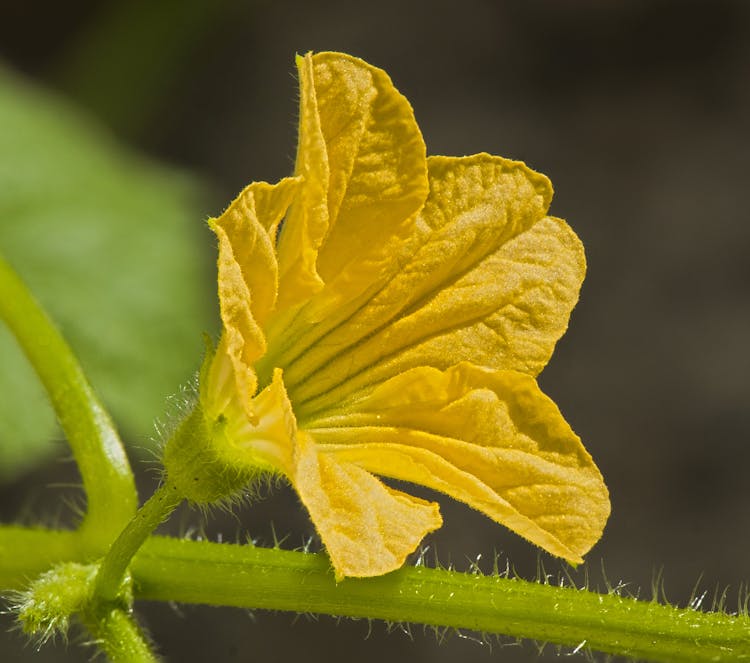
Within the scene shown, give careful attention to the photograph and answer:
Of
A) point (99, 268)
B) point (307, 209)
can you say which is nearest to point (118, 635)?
point (307, 209)

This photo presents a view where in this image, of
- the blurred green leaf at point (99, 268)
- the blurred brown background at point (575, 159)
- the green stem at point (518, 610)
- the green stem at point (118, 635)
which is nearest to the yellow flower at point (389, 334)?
the green stem at point (518, 610)

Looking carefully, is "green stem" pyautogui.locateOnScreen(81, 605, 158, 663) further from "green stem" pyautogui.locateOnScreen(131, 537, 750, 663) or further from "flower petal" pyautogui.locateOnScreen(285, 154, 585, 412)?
"flower petal" pyautogui.locateOnScreen(285, 154, 585, 412)

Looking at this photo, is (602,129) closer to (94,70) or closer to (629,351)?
(629,351)

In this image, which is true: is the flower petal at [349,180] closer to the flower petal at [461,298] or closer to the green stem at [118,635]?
the flower petal at [461,298]

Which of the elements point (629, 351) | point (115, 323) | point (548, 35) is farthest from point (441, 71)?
point (115, 323)

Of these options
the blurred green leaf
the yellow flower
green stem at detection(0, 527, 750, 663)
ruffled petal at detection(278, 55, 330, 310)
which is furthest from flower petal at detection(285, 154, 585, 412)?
the blurred green leaf

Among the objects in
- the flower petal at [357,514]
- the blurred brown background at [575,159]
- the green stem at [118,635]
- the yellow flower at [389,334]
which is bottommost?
the blurred brown background at [575,159]
